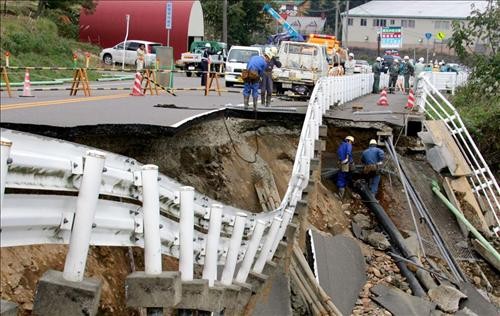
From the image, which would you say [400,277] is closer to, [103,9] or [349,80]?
[349,80]

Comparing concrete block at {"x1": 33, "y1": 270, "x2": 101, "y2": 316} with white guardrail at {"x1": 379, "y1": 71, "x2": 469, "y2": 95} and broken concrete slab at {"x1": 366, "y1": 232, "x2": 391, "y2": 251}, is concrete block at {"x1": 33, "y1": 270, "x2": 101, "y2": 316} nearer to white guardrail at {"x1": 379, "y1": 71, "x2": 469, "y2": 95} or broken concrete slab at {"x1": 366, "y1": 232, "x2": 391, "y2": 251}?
broken concrete slab at {"x1": 366, "y1": 232, "x2": 391, "y2": 251}

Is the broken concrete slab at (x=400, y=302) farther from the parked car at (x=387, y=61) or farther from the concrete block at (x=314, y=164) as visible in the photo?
the parked car at (x=387, y=61)

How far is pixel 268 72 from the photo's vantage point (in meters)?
18.1

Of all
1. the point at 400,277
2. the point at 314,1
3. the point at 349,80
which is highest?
the point at 314,1

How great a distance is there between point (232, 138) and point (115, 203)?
34.3 ft

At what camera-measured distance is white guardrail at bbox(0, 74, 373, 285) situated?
3.71m

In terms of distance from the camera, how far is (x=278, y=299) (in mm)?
10078

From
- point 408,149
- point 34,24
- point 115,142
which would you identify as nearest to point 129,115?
point 115,142

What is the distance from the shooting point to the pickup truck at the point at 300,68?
84.4 ft

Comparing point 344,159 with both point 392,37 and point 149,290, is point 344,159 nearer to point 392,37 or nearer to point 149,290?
point 149,290

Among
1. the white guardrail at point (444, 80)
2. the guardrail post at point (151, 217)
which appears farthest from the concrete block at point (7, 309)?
the white guardrail at point (444, 80)

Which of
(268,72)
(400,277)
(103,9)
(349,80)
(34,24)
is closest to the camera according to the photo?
(400,277)

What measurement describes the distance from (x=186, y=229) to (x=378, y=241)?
35.1ft

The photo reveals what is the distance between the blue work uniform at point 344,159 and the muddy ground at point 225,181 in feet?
1.00
